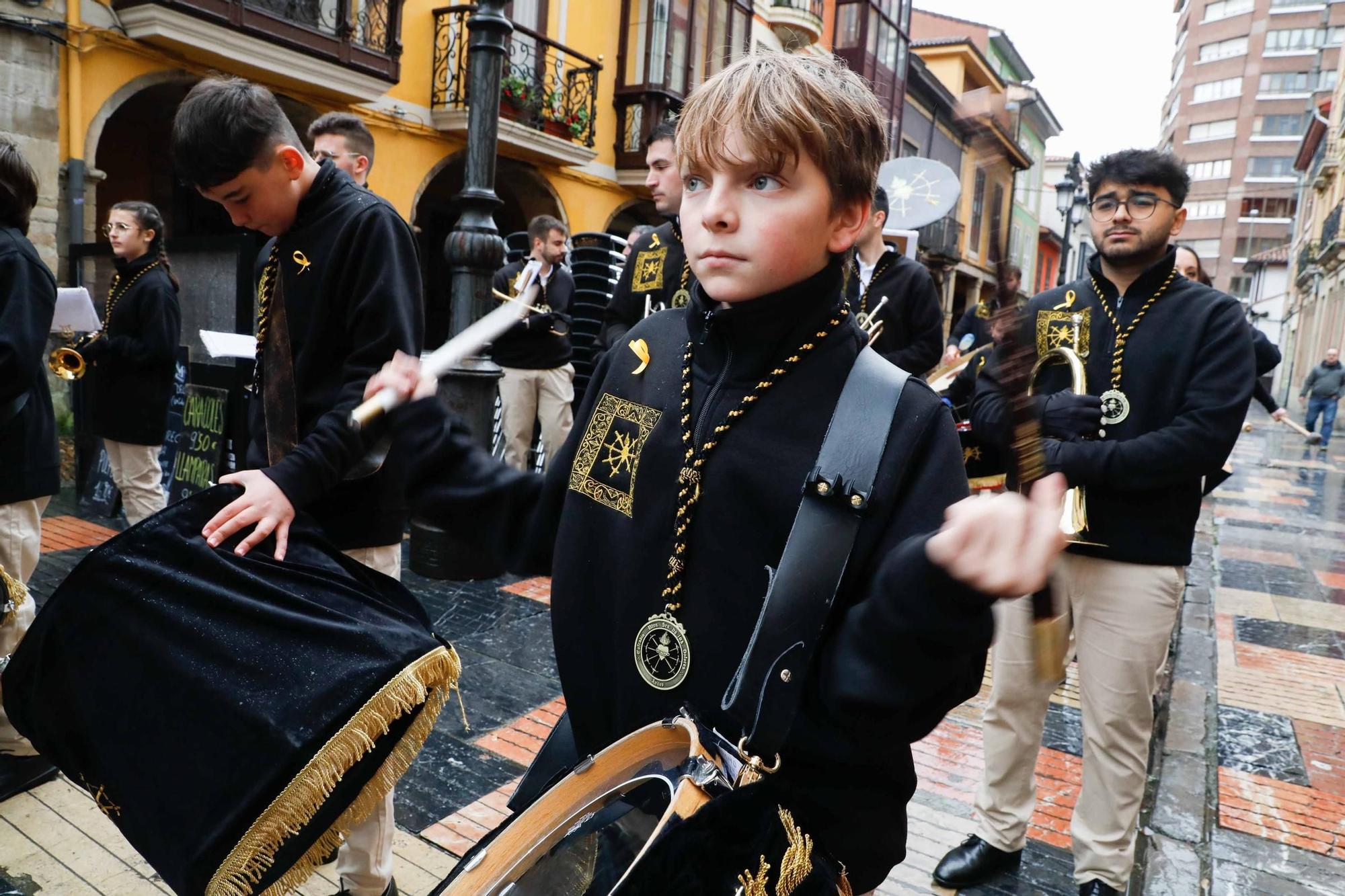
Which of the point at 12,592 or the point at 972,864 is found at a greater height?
the point at 12,592

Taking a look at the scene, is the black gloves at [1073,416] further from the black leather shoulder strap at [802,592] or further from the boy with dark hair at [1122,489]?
the black leather shoulder strap at [802,592]

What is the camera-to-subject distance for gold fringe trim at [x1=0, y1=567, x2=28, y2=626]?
311 cm

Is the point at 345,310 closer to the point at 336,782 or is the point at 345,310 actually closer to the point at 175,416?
the point at 336,782

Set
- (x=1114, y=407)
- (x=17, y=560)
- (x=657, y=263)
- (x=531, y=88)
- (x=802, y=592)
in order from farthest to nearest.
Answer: (x=531, y=88)
(x=657, y=263)
(x=17, y=560)
(x=1114, y=407)
(x=802, y=592)

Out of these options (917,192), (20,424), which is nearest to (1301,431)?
(917,192)

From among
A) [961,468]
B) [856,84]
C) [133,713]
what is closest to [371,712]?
[133,713]

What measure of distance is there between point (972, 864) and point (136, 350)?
561 centimetres

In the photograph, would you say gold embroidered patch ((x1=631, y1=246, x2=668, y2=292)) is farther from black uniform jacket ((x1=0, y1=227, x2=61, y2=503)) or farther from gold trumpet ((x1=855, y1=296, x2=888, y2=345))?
black uniform jacket ((x1=0, y1=227, x2=61, y2=503))

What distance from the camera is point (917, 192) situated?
263 inches

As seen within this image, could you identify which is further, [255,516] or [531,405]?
[531,405]

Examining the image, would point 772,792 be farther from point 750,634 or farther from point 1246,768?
point 1246,768

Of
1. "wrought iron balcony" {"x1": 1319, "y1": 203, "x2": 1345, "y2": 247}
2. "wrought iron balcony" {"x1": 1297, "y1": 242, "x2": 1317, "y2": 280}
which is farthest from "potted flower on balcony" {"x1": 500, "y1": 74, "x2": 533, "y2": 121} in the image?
"wrought iron balcony" {"x1": 1297, "y1": 242, "x2": 1317, "y2": 280}

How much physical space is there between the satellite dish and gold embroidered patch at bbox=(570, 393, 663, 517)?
16.2ft

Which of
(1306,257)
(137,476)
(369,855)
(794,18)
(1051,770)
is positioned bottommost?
(1051,770)
